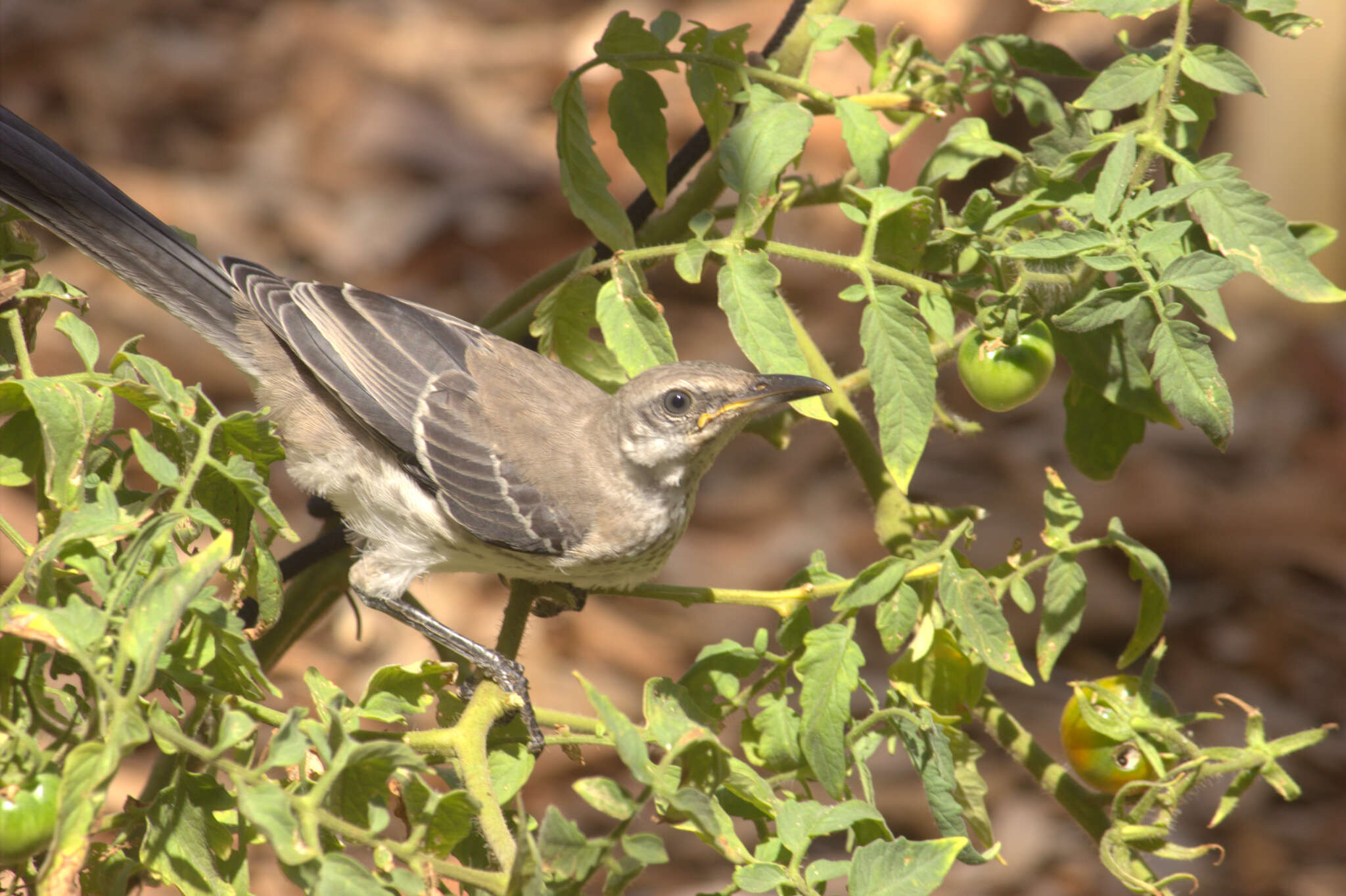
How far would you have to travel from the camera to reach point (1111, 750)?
1.68 metres

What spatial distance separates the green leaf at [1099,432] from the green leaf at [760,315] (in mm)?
451

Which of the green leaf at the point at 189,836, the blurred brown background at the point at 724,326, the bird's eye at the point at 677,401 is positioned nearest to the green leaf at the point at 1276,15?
the bird's eye at the point at 677,401

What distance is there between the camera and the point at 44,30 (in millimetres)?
5578

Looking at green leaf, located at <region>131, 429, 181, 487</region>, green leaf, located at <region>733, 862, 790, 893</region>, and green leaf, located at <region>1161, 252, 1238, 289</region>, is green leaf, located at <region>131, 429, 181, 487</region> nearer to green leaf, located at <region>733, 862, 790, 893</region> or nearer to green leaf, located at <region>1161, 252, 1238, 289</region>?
green leaf, located at <region>733, 862, 790, 893</region>

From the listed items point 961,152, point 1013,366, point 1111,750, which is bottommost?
point 1111,750

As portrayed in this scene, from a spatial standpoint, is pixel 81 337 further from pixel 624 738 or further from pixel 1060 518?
pixel 1060 518

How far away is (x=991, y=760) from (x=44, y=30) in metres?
5.57

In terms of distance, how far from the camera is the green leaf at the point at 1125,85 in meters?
1.53

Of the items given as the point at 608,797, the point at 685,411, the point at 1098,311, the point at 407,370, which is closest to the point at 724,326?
the point at 407,370

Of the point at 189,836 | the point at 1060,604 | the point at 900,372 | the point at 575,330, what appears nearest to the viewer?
the point at 189,836

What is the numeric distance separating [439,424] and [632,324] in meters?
0.92

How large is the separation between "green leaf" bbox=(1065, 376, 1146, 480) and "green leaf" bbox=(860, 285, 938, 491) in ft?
1.20

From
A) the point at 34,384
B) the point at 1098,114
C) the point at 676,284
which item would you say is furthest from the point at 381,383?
the point at 676,284

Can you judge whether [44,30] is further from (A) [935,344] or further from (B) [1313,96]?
(B) [1313,96]
